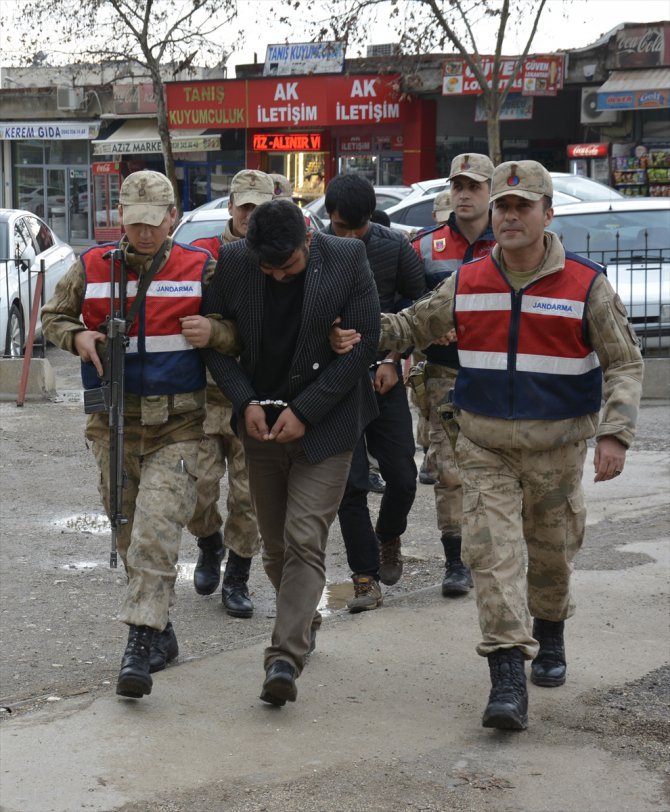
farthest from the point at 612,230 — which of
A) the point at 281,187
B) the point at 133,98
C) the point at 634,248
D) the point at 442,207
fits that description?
the point at 133,98

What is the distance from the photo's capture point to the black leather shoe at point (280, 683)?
445 centimetres

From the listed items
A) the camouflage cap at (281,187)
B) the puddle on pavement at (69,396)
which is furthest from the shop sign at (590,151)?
the camouflage cap at (281,187)

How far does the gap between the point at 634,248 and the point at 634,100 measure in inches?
530

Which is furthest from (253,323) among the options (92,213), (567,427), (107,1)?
(92,213)

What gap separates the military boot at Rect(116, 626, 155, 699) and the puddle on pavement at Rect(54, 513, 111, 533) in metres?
2.90

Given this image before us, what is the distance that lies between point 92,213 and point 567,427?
35767 millimetres

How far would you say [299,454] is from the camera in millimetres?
4699

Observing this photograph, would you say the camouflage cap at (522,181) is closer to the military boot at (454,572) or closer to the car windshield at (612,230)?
the military boot at (454,572)

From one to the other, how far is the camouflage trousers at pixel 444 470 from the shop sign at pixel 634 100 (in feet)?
66.0

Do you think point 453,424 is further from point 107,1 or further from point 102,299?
point 107,1

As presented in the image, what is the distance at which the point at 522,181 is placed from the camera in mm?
4477

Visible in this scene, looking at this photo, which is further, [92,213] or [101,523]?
[92,213]

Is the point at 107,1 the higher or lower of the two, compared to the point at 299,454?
higher

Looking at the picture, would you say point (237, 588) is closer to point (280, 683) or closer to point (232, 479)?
point (232, 479)
